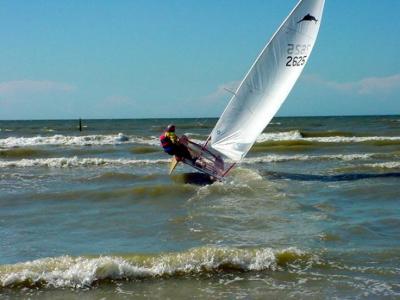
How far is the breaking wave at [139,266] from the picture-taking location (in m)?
7.43

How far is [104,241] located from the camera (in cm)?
944

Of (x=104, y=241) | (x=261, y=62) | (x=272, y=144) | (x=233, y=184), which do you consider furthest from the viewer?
(x=272, y=144)

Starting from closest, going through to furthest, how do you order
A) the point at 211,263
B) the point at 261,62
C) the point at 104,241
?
the point at 211,263
the point at 104,241
the point at 261,62

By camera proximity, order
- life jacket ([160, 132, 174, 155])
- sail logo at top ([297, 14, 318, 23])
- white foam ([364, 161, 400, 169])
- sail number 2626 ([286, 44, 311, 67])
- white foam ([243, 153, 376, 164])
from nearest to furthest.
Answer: sail logo at top ([297, 14, 318, 23]) < sail number 2626 ([286, 44, 311, 67]) < life jacket ([160, 132, 174, 155]) < white foam ([364, 161, 400, 169]) < white foam ([243, 153, 376, 164])

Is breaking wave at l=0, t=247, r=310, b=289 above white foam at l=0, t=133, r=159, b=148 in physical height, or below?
below

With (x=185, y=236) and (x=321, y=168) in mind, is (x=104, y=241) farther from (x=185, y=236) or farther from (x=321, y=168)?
(x=321, y=168)

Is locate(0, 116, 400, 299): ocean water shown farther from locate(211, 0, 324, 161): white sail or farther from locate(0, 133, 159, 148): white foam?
locate(0, 133, 159, 148): white foam

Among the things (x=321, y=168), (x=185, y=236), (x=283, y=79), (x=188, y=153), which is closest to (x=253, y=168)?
(x=321, y=168)

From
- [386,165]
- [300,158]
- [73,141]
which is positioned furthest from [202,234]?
[73,141]

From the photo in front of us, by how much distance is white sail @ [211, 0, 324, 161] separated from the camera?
14.0 metres

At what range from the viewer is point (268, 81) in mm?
14500

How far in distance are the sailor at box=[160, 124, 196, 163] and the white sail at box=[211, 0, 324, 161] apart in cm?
115

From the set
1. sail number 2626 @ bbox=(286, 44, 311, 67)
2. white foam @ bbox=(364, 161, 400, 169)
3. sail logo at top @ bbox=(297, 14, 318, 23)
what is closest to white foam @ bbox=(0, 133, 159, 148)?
white foam @ bbox=(364, 161, 400, 169)

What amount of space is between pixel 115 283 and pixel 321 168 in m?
13.1
